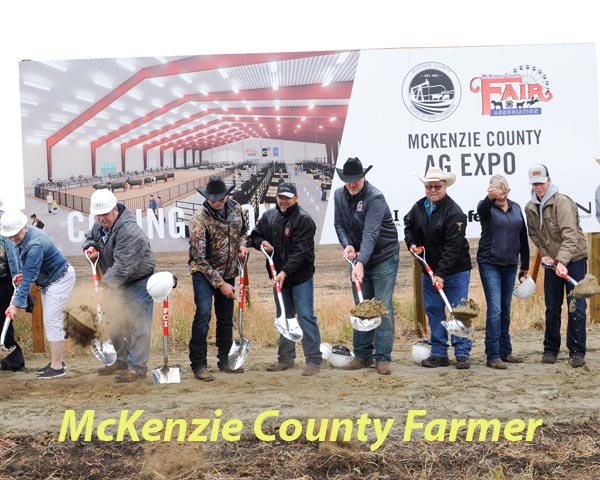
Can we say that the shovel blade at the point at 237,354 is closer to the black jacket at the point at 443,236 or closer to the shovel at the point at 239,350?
the shovel at the point at 239,350

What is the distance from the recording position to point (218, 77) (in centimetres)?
987

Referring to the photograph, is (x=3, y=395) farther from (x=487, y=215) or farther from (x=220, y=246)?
(x=487, y=215)

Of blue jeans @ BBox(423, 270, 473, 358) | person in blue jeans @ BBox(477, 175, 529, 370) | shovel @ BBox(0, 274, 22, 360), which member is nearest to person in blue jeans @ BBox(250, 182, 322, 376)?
blue jeans @ BBox(423, 270, 473, 358)

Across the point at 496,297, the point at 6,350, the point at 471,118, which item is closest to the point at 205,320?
the point at 496,297

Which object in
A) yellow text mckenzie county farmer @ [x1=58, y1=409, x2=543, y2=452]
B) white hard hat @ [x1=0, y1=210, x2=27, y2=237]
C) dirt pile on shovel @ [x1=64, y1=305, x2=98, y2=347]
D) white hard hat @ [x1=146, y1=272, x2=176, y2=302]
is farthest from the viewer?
dirt pile on shovel @ [x1=64, y1=305, x2=98, y2=347]

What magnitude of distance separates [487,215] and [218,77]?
4501 millimetres

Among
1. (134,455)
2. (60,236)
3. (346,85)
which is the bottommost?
(134,455)

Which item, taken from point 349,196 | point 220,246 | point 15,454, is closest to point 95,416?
point 15,454

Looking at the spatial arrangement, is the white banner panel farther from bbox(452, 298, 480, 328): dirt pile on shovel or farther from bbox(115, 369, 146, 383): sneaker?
bbox(115, 369, 146, 383): sneaker

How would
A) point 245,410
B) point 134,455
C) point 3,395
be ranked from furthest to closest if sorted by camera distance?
point 3,395
point 245,410
point 134,455

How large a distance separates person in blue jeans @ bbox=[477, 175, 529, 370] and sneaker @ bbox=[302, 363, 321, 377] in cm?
171

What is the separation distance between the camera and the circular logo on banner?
9555 mm

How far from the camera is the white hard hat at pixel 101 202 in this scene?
264 inches

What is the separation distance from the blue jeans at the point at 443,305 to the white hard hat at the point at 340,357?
86 centimetres
